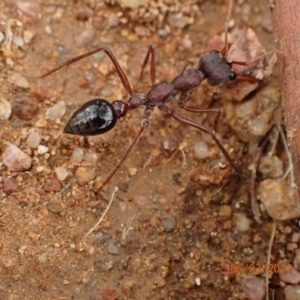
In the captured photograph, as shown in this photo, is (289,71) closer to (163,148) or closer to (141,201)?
(163,148)

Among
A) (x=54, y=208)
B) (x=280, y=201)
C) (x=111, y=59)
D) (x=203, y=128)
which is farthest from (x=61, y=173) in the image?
(x=280, y=201)

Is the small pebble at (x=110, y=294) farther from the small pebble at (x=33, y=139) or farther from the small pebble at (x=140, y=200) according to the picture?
the small pebble at (x=33, y=139)

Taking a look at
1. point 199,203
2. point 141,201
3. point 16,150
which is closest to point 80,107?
point 16,150

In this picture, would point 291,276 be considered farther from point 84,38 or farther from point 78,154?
point 84,38

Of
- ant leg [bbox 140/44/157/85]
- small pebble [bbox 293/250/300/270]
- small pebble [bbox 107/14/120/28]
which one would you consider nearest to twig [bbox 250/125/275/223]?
small pebble [bbox 293/250/300/270]

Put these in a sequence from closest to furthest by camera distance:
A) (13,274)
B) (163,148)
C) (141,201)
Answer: (13,274)
(141,201)
(163,148)

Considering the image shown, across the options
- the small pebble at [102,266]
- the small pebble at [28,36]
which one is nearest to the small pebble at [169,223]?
the small pebble at [102,266]
